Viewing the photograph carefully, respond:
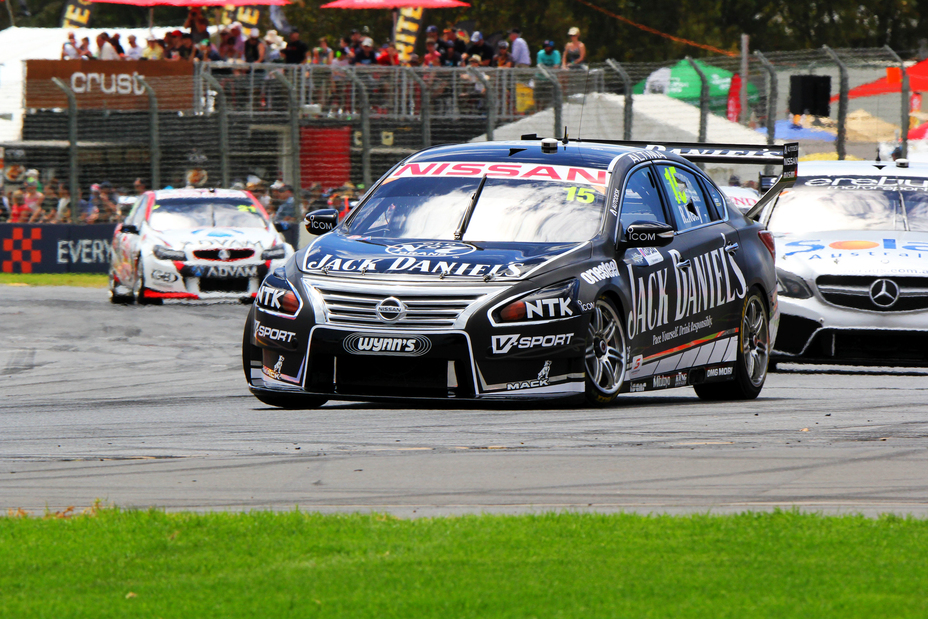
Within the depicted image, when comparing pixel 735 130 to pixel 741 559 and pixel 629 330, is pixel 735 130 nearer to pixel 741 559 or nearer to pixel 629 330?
pixel 629 330

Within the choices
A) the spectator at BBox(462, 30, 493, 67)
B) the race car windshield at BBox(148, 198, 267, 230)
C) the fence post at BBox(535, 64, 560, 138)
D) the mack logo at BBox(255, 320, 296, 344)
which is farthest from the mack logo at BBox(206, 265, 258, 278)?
the spectator at BBox(462, 30, 493, 67)

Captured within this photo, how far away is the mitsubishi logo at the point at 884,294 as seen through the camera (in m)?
12.0

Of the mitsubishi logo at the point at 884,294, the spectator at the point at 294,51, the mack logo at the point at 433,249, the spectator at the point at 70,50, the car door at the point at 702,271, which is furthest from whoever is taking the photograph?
the spectator at the point at 70,50

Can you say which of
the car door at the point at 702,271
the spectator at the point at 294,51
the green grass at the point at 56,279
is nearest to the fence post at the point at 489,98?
the spectator at the point at 294,51

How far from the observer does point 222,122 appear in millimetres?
25734

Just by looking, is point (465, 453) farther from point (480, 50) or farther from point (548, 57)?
point (480, 50)

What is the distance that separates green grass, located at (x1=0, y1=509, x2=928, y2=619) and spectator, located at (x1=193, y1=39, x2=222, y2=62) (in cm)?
2571

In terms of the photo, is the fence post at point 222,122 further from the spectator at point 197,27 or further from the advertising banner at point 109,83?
the spectator at point 197,27

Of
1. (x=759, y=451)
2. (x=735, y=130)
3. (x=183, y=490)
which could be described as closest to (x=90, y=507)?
(x=183, y=490)

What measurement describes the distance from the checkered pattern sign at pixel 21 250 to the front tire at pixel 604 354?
20161 millimetres

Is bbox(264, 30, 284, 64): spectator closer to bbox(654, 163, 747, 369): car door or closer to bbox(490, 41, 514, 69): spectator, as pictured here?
bbox(490, 41, 514, 69): spectator

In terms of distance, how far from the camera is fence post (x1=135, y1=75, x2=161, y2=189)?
2609 cm

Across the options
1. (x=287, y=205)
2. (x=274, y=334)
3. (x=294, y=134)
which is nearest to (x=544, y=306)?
(x=274, y=334)

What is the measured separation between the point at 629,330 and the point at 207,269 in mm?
11894
